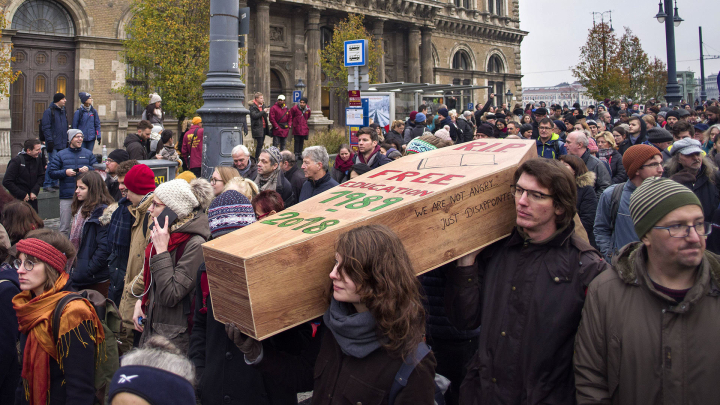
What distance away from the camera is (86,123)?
12.6m

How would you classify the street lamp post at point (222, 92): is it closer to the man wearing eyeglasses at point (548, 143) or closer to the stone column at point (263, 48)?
the man wearing eyeglasses at point (548, 143)

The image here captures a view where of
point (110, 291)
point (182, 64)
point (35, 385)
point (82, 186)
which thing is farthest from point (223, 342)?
point (182, 64)

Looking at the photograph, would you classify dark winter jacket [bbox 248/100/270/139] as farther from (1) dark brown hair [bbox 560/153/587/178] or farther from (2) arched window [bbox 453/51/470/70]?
(2) arched window [bbox 453/51/470/70]

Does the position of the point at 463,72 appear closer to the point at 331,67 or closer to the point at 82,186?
the point at 331,67

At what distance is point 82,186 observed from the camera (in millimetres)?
5695

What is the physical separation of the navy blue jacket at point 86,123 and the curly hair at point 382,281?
1193 centimetres

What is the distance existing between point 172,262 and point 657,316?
274cm

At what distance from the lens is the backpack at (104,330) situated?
3133mm

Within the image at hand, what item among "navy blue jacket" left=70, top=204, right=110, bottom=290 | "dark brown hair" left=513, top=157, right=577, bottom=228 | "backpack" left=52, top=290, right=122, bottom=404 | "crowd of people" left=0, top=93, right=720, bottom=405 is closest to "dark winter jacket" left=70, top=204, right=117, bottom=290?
"navy blue jacket" left=70, top=204, right=110, bottom=290

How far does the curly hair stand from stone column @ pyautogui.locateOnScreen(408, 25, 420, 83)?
1306 inches

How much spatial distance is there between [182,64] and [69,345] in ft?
58.6

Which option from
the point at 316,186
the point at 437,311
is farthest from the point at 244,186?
the point at 437,311

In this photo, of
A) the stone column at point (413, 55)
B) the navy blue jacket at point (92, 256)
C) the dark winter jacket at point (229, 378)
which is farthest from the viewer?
the stone column at point (413, 55)

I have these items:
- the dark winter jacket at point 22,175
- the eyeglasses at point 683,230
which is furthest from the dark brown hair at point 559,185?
the dark winter jacket at point 22,175
